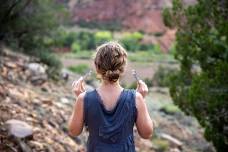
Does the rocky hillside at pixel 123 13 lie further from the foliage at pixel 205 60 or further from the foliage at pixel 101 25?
the foliage at pixel 205 60

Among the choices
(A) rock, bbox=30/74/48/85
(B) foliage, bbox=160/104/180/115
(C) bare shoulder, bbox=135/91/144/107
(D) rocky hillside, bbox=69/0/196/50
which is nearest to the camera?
(C) bare shoulder, bbox=135/91/144/107

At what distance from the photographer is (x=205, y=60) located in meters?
10.6

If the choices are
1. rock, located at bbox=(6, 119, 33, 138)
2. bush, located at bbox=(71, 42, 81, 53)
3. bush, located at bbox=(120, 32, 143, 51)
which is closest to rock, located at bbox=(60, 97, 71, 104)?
rock, located at bbox=(6, 119, 33, 138)

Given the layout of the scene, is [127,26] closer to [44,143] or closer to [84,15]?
[84,15]

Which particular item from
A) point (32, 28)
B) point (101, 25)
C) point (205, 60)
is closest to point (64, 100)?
point (205, 60)

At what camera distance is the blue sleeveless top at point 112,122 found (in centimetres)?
412

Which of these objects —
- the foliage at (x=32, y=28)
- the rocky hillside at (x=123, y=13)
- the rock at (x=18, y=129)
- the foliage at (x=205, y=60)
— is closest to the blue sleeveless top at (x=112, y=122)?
the rock at (x=18, y=129)

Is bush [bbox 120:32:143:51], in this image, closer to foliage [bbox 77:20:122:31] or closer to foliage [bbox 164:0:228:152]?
foliage [bbox 77:20:122:31]

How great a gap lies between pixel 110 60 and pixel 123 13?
5557 cm

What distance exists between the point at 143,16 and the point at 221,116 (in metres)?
49.4

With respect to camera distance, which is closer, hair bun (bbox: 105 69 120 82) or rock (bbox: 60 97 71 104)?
hair bun (bbox: 105 69 120 82)

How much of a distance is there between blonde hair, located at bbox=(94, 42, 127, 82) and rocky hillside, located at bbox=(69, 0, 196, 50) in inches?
2010

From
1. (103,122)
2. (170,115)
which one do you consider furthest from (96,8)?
(103,122)

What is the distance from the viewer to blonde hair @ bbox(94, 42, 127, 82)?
4059mm
